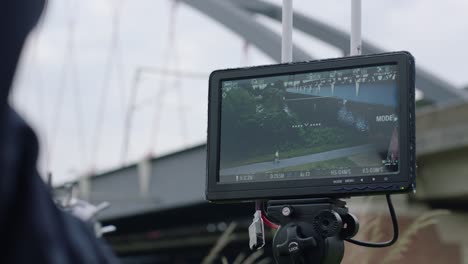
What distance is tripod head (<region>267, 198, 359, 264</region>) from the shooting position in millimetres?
2164

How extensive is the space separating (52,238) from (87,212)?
1.58 meters

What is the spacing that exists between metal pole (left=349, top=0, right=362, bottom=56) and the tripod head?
424mm

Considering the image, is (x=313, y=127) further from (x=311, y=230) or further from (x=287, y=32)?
(x=287, y=32)

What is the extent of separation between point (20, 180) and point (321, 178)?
1666mm

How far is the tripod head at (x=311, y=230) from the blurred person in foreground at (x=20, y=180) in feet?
5.21

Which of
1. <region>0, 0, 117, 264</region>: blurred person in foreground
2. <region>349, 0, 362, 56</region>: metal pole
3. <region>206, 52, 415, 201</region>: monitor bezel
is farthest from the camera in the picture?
<region>349, 0, 362, 56</region>: metal pole

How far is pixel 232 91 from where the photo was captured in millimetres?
2387

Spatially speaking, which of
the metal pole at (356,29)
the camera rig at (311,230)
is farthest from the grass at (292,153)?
the metal pole at (356,29)

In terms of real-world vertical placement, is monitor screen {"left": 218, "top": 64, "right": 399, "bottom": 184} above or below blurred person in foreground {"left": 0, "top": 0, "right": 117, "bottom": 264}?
below

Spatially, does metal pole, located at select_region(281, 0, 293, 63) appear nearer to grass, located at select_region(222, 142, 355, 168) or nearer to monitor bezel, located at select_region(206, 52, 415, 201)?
monitor bezel, located at select_region(206, 52, 415, 201)

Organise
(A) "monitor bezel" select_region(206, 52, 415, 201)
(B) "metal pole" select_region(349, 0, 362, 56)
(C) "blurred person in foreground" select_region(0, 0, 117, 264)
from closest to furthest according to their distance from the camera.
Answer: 1. (C) "blurred person in foreground" select_region(0, 0, 117, 264)
2. (A) "monitor bezel" select_region(206, 52, 415, 201)
3. (B) "metal pole" select_region(349, 0, 362, 56)

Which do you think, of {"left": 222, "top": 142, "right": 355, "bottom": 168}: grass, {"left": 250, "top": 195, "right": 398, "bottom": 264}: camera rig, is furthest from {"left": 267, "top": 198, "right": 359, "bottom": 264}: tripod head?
{"left": 222, "top": 142, "right": 355, "bottom": 168}: grass

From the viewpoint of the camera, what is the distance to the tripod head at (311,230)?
216 cm

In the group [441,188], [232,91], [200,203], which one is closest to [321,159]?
[232,91]
